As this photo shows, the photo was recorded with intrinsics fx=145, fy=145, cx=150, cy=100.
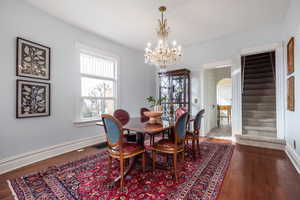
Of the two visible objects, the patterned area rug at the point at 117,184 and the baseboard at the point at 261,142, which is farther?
the baseboard at the point at 261,142

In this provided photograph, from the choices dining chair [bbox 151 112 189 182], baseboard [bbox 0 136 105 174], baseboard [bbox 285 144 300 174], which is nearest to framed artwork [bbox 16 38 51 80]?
baseboard [bbox 0 136 105 174]

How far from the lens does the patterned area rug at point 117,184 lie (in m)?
1.69

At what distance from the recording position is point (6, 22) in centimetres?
233

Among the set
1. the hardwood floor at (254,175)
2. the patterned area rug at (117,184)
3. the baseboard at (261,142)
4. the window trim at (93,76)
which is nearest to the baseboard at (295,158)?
the hardwood floor at (254,175)

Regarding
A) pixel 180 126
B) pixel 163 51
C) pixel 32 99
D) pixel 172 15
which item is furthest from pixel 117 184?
pixel 172 15

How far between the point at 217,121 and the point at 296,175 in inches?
159

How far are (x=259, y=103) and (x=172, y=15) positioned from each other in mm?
3688

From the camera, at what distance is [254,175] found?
214 centimetres

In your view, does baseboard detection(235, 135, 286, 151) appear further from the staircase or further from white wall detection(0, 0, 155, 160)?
white wall detection(0, 0, 155, 160)

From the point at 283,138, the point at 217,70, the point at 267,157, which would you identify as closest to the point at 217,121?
the point at 217,70

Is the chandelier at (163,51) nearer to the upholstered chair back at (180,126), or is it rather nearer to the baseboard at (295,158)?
the upholstered chair back at (180,126)

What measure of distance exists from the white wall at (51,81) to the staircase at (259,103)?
4117mm

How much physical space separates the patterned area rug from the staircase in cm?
156

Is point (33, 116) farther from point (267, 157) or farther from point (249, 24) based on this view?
point (249, 24)
